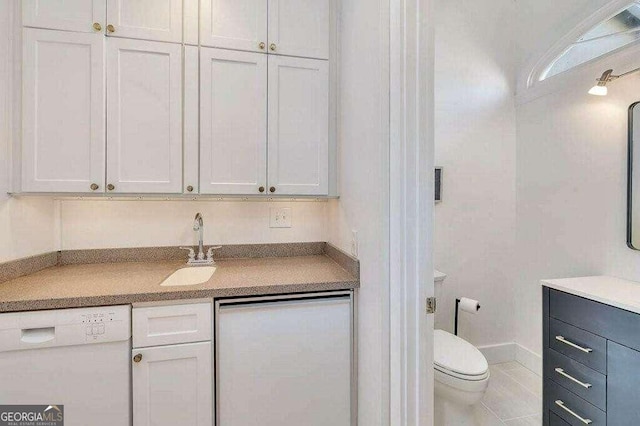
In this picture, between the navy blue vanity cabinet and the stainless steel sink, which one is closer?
the navy blue vanity cabinet

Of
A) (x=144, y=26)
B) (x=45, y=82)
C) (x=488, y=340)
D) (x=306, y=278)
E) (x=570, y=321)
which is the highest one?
(x=144, y=26)

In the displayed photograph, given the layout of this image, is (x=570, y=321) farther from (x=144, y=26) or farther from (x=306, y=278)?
(x=144, y=26)

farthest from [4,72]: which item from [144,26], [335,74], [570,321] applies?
[570,321]

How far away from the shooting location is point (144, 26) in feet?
4.84

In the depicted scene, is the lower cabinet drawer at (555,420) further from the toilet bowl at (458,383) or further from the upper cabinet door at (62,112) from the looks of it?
the upper cabinet door at (62,112)

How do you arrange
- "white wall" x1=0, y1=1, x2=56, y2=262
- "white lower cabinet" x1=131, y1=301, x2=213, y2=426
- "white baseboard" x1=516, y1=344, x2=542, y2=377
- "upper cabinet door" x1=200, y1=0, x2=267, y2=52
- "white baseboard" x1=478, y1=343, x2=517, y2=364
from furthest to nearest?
"white baseboard" x1=478, y1=343, x2=517, y2=364
"white baseboard" x1=516, y1=344, x2=542, y2=377
"upper cabinet door" x1=200, y1=0, x2=267, y2=52
"white wall" x1=0, y1=1, x2=56, y2=262
"white lower cabinet" x1=131, y1=301, x2=213, y2=426

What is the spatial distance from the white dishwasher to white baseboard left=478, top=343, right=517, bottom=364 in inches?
92.0

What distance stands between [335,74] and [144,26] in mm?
974

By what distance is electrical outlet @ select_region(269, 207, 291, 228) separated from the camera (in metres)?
1.95

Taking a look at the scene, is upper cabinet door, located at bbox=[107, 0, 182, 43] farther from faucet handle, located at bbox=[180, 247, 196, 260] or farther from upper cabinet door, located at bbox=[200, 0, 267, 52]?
faucet handle, located at bbox=[180, 247, 196, 260]

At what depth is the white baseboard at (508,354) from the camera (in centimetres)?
226

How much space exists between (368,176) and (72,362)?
1367 millimetres

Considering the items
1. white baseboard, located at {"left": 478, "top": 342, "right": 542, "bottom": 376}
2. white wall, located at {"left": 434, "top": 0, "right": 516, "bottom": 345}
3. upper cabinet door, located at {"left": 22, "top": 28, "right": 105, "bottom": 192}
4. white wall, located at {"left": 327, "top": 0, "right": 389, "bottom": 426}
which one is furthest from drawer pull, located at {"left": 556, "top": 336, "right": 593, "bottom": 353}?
upper cabinet door, located at {"left": 22, "top": 28, "right": 105, "bottom": 192}

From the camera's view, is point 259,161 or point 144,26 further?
point 259,161
